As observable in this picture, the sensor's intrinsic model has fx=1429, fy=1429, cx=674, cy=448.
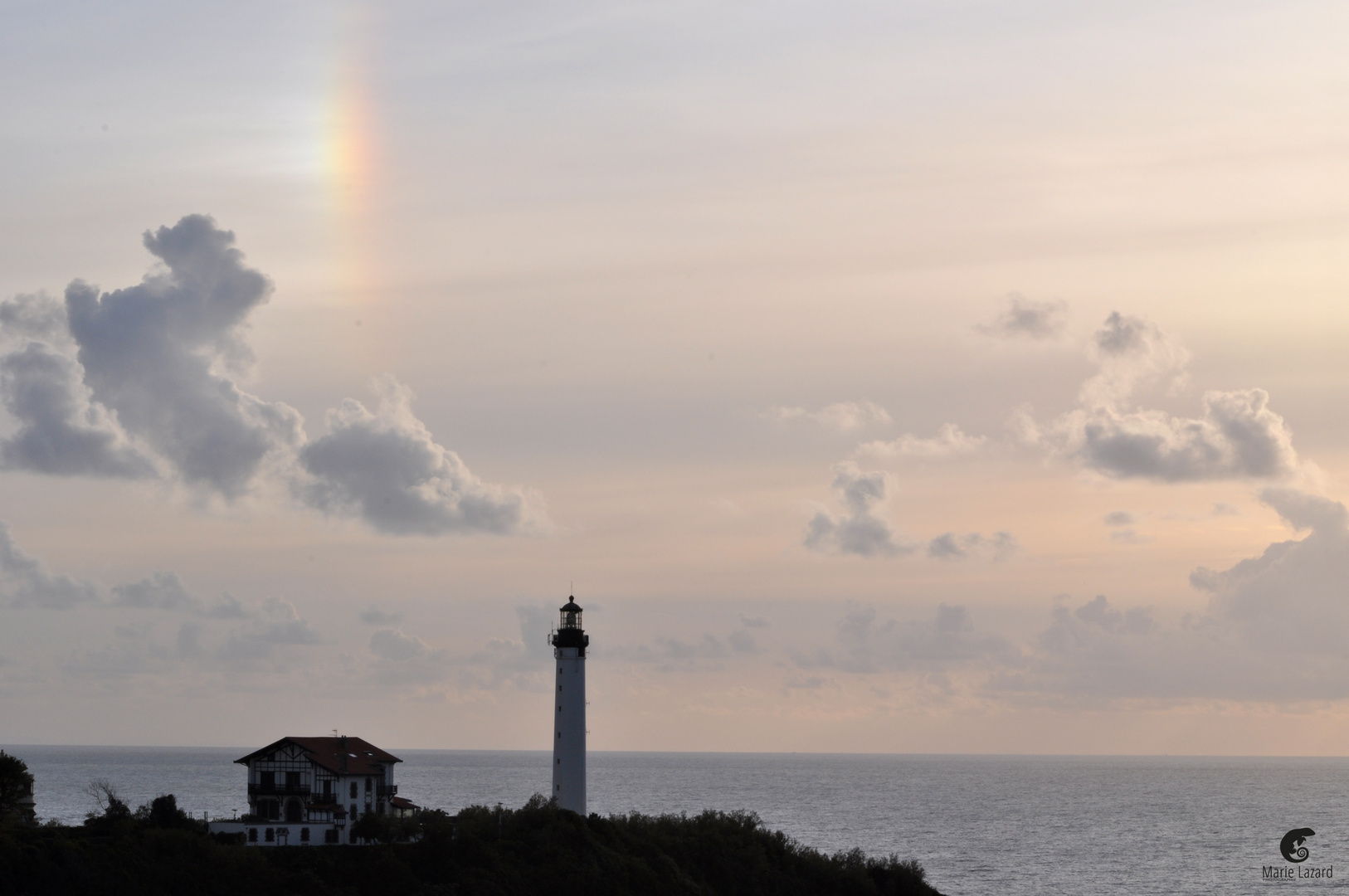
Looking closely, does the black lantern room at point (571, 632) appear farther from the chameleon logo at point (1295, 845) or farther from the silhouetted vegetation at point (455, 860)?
the chameleon logo at point (1295, 845)

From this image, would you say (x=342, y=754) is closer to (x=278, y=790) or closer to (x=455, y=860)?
(x=278, y=790)

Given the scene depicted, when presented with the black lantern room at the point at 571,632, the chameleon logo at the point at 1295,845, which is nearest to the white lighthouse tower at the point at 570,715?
the black lantern room at the point at 571,632

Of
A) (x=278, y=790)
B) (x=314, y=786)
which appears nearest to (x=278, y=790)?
(x=278, y=790)

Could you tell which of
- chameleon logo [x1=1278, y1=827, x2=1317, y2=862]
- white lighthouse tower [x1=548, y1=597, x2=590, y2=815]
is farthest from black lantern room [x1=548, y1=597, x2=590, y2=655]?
chameleon logo [x1=1278, y1=827, x2=1317, y2=862]

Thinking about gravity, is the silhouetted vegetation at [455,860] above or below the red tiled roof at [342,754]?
below

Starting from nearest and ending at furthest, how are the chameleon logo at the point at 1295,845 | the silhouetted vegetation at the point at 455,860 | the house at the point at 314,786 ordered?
the silhouetted vegetation at the point at 455,860
the house at the point at 314,786
the chameleon logo at the point at 1295,845

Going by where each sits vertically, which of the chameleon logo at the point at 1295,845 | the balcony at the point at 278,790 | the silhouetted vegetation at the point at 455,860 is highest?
the balcony at the point at 278,790

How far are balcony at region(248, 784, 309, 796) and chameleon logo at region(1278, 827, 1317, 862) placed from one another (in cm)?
10821

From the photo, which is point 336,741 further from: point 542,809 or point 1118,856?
point 1118,856

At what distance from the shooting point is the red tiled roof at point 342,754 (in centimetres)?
9238

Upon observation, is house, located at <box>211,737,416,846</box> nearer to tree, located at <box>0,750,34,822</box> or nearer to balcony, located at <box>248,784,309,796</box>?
balcony, located at <box>248,784,309,796</box>

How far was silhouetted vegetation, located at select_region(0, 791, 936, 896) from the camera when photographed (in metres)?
75.4

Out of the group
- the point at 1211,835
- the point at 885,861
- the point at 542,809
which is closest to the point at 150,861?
the point at 542,809

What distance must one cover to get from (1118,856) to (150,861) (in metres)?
111
